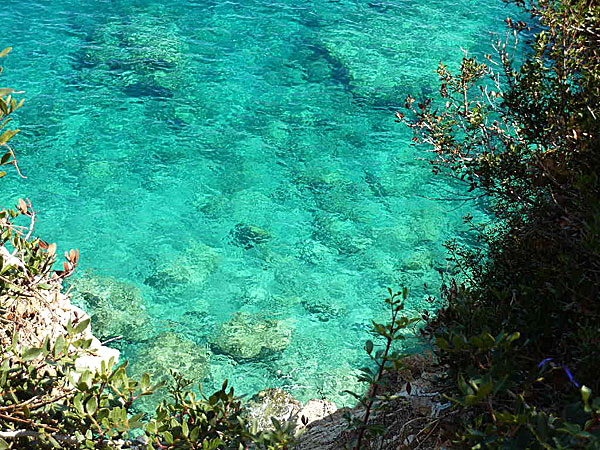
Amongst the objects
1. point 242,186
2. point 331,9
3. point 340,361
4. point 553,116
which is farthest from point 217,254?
point 331,9

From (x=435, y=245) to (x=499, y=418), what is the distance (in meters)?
5.95

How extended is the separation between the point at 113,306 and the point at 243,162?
3338mm

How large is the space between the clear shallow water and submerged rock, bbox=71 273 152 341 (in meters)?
0.09

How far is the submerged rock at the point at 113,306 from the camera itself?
6.01 m

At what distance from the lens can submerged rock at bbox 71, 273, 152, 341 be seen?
6012mm

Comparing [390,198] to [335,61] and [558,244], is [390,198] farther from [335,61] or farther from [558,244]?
[558,244]

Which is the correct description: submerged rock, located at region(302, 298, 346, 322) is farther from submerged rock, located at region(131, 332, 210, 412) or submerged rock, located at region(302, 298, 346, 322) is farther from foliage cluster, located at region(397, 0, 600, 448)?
foliage cluster, located at region(397, 0, 600, 448)

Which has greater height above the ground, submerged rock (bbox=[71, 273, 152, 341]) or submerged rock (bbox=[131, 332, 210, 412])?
submerged rock (bbox=[71, 273, 152, 341])

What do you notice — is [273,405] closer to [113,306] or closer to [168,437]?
[113,306]

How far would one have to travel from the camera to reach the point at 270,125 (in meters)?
9.40

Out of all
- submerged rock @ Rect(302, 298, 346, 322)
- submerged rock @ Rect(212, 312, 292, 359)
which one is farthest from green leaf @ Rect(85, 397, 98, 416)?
submerged rock @ Rect(302, 298, 346, 322)

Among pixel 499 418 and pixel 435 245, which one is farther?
pixel 435 245

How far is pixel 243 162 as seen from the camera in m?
8.71

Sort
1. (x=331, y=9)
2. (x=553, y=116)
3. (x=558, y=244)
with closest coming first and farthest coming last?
(x=558, y=244) < (x=553, y=116) < (x=331, y=9)
